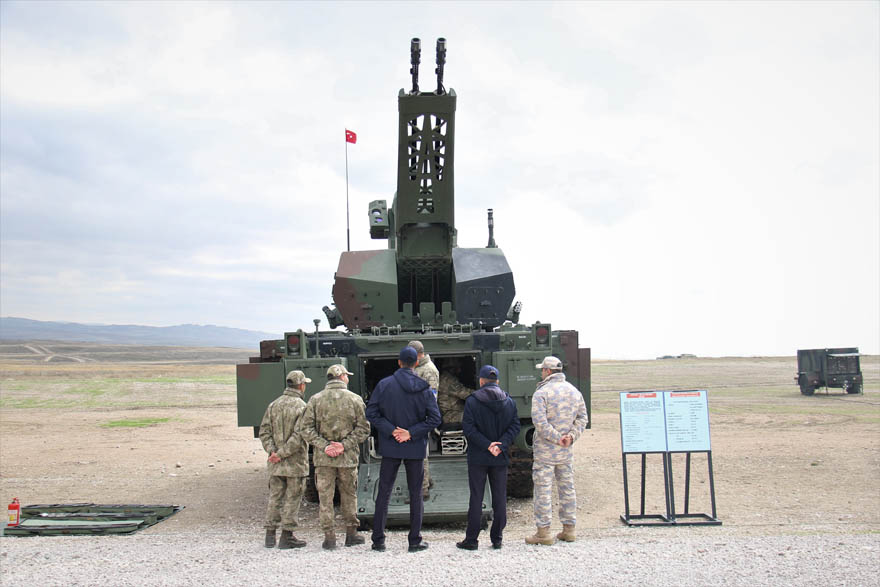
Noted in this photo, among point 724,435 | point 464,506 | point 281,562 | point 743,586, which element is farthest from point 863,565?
point 724,435

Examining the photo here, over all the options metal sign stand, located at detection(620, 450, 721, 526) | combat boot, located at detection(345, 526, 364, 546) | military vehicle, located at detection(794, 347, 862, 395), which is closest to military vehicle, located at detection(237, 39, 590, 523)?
combat boot, located at detection(345, 526, 364, 546)

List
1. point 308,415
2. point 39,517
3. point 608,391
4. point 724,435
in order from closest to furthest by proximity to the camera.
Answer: point 308,415 → point 39,517 → point 724,435 → point 608,391

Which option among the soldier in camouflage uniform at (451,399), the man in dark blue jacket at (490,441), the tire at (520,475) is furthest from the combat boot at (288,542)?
the tire at (520,475)

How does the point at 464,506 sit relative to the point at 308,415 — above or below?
below

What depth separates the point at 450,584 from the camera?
5207mm

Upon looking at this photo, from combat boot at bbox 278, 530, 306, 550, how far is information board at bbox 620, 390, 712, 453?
3.36 meters

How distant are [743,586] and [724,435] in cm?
1094

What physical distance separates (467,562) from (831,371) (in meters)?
25.3

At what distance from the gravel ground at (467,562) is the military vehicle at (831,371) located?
2200 centimetres

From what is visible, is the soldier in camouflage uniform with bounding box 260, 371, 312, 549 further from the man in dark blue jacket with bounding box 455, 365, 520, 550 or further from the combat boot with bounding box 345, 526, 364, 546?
the man in dark blue jacket with bounding box 455, 365, 520, 550

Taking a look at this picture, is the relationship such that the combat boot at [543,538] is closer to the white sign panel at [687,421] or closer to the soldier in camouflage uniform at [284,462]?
the white sign panel at [687,421]

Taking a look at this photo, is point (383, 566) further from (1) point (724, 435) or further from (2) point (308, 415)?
(1) point (724, 435)

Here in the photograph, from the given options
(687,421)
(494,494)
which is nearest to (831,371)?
(687,421)

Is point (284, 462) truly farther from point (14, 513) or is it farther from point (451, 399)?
point (14, 513)
